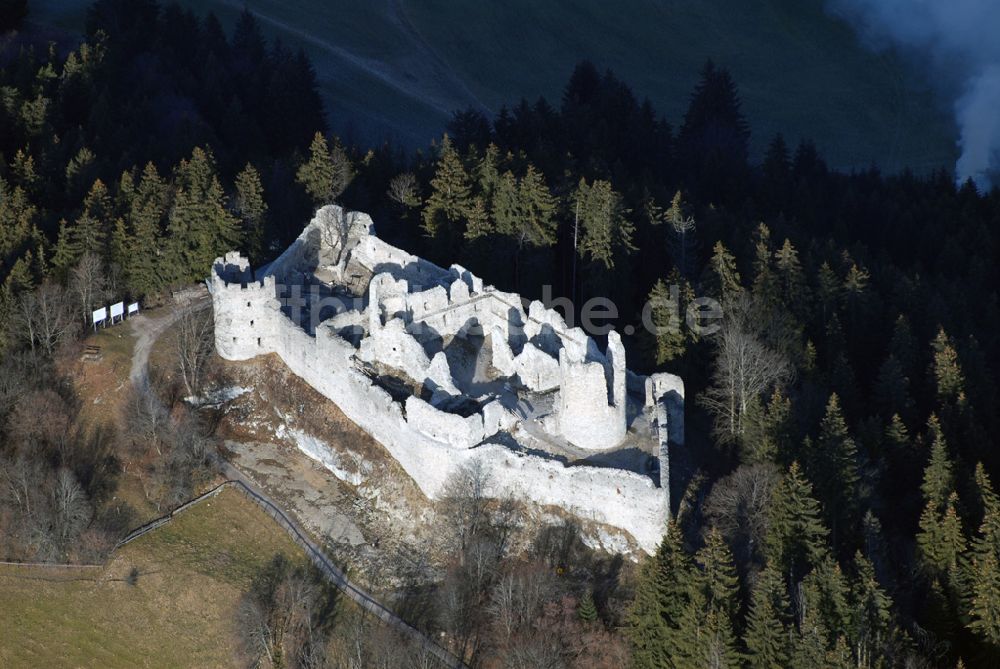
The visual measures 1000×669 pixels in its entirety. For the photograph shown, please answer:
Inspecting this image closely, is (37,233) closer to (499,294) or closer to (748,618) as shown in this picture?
(499,294)

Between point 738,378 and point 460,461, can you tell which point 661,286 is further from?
point 460,461

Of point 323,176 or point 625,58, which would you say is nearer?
point 323,176

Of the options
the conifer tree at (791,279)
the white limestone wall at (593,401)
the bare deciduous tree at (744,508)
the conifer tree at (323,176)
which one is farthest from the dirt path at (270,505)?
the conifer tree at (791,279)

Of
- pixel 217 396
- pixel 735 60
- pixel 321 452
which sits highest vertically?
pixel 735 60

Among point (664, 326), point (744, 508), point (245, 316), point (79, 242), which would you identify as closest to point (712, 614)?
point (744, 508)

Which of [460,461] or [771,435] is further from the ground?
[771,435]

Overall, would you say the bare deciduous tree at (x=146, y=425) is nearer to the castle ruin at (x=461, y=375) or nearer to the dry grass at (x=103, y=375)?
the dry grass at (x=103, y=375)
